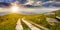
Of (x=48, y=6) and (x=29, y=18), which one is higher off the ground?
(x=48, y=6)

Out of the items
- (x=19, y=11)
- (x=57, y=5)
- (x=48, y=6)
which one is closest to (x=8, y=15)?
(x=19, y=11)

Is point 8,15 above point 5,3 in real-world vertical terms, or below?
below

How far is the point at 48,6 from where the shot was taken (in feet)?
6.47

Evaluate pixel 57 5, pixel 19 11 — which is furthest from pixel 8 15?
pixel 57 5

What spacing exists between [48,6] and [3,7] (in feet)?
2.45

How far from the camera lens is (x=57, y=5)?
1966mm

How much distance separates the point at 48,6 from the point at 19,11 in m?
0.49

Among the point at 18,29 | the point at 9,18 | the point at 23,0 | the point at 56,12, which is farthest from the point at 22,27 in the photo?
the point at 56,12

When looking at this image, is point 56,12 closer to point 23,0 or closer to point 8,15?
point 23,0

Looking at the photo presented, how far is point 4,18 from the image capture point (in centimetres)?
191

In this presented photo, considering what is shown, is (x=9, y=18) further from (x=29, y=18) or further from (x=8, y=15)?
(x=29, y=18)

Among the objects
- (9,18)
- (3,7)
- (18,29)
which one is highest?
(3,7)

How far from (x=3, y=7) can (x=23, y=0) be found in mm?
349

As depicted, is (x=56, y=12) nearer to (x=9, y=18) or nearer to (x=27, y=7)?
(x=27, y=7)
